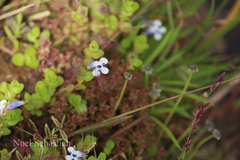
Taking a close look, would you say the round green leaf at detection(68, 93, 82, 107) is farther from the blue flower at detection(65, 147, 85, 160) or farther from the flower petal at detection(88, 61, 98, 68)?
the blue flower at detection(65, 147, 85, 160)

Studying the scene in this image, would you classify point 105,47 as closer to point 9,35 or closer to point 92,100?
point 92,100

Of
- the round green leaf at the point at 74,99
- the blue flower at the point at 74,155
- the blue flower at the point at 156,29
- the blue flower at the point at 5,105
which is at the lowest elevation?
the blue flower at the point at 74,155

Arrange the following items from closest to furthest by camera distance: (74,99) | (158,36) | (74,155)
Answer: (74,155) < (74,99) < (158,36)

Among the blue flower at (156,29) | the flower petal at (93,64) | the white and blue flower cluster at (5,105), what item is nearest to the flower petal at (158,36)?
the blue flower at (156,29)

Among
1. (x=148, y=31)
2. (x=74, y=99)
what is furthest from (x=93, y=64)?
(x=148, y=31)

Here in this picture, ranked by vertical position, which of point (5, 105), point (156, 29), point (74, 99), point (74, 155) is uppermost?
point (156, 29)

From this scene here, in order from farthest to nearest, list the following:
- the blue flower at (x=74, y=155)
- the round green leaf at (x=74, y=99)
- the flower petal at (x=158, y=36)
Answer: the flower petal at (x=158, y=36) < the round green leaf at (x=74, y=99) < the blue flower at (x=74, y=155)

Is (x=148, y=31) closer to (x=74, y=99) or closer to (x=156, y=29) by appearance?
(x=156, y=29)

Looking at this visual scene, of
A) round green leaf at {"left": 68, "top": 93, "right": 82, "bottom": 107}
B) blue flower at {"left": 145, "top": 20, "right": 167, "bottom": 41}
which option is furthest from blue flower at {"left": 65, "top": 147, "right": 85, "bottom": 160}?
blue flower at {"left": 145, "top": 20, "right": 167, "bottom": 41}

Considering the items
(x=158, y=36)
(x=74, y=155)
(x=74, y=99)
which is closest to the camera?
(x=74, y=155)

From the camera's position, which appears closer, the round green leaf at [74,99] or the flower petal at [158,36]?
the round green leaf at [74,99]

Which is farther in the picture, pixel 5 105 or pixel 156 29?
pixel 156 29

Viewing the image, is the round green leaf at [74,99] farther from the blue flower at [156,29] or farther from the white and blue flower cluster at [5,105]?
the blue flower at [156,29]

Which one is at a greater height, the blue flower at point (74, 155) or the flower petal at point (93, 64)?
the flower petal at point (93, 64)
